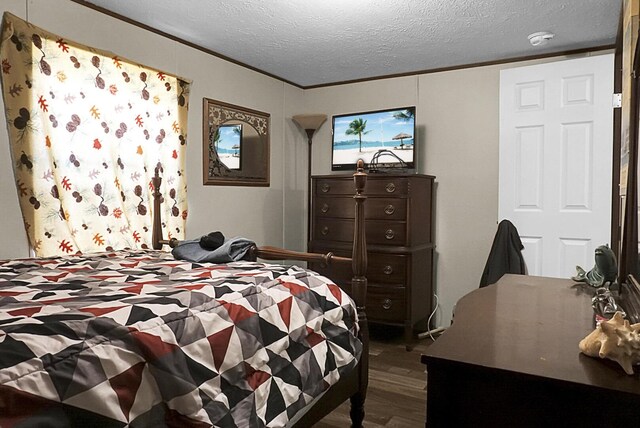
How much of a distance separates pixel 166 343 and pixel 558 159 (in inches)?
123

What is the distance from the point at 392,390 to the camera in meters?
2.80

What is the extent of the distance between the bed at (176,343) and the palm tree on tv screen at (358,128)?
6.67 ft

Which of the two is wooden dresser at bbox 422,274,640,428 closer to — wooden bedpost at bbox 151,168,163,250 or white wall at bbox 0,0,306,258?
wooden bedpost at bbox 151,168,163,250

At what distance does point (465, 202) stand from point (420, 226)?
49 centimetres

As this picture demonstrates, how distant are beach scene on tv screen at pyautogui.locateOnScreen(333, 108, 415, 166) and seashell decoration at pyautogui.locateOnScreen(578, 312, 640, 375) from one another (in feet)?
10.1

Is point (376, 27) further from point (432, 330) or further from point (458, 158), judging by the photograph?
point (432, 330)

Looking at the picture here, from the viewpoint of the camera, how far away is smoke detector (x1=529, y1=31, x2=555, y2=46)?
10.3 feet

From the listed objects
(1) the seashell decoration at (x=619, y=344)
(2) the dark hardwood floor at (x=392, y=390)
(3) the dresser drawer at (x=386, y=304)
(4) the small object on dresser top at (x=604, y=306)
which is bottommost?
A: (2) the dark hardwood floor at (x=392, y=390)

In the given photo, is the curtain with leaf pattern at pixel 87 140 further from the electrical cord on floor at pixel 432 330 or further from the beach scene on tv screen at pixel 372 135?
the electrical cord on floor at pixel 432 330

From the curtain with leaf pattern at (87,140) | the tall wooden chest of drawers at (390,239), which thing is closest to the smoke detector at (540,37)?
the tall wooden chest of drawers at (390,239)

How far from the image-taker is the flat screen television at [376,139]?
13.0 ft

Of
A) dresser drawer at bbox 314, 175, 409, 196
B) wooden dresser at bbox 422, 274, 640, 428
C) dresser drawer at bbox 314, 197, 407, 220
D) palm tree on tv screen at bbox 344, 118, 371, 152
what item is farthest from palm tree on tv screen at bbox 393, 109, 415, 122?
wooden dresser at bbox 422, 274, 640, 428

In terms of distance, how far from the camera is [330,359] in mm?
1855

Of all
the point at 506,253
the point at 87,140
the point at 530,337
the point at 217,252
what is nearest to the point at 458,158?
the point at 506,253
